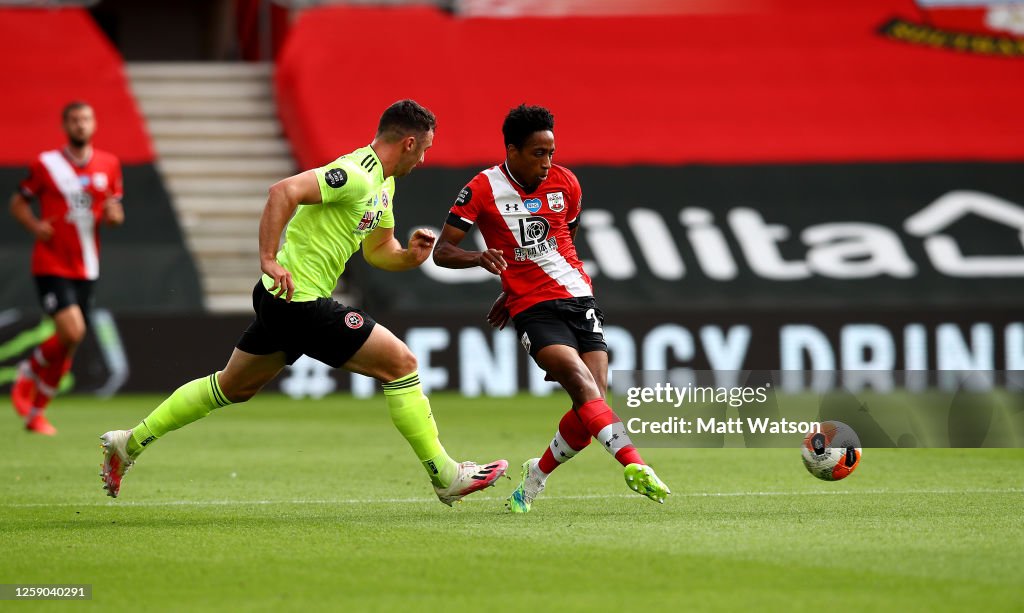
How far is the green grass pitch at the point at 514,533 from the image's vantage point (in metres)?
5.10

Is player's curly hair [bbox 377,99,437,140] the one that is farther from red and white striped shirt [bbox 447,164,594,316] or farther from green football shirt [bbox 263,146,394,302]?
red and white striped shirt [bbox 447,164,594,316]

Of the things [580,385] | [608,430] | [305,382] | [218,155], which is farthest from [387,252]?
[218,155]

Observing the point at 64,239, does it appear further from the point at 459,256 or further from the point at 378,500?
the point at 459,256

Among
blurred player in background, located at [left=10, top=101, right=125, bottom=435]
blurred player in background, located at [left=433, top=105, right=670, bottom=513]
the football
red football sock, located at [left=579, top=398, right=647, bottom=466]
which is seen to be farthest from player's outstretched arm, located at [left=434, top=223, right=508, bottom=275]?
blurred player in background, located at [left=10, top=101, right=125, bottom=435]

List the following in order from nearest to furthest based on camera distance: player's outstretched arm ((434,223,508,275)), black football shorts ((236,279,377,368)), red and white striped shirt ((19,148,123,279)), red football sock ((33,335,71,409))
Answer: black football shorts ((236,279,377,368)), player's outstretched arm ((434,223,508,275)), red football sock ((33,335,71,409)), red and white striped shirt ((19,148,123,279))

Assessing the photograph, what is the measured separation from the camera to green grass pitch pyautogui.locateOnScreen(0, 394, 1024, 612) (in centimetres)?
510

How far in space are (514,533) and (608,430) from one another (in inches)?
31.2

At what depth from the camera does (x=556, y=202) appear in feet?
25.6

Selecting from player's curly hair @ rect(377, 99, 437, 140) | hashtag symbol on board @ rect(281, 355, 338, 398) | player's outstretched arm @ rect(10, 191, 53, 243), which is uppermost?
player's curly hair @ rect(377, 99, 437, 140)

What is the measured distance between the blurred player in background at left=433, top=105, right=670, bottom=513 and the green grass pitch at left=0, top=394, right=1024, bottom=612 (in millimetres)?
402

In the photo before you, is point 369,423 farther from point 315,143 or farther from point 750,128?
point 750,128

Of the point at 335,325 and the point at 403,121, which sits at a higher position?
the point at 403,121

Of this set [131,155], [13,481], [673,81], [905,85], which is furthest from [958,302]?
[13,481]

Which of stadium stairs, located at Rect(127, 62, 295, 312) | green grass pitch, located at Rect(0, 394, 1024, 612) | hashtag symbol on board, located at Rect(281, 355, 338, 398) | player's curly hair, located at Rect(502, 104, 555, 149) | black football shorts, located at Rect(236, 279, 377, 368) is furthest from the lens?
stadium stairs, located at Rect(127, 62, 295, 312)
